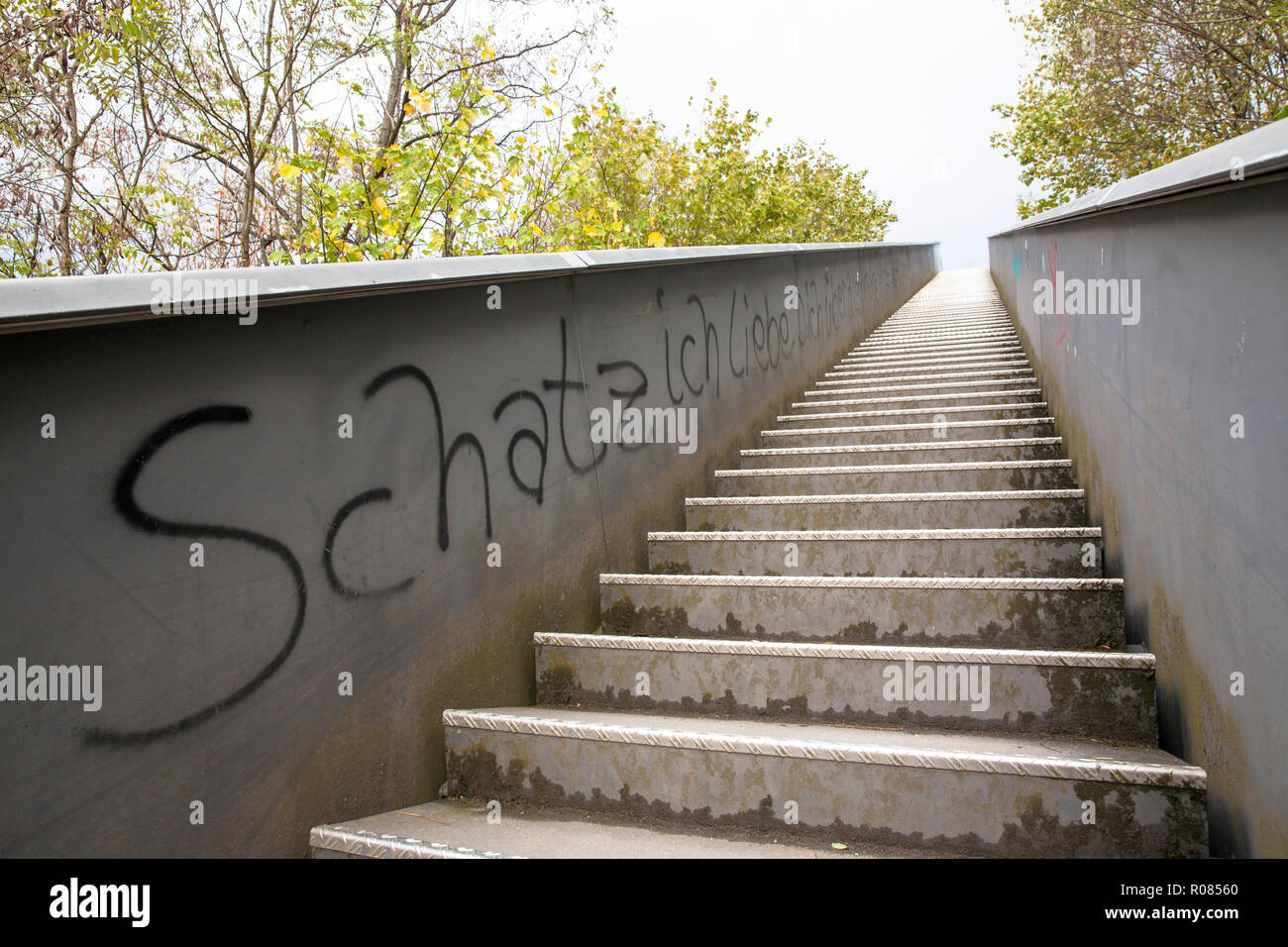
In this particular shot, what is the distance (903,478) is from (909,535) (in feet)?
2.66

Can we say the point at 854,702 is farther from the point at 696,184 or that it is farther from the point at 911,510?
the point at 696,184

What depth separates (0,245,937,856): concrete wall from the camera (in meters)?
1.58

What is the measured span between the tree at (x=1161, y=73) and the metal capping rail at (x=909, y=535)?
9.07 m

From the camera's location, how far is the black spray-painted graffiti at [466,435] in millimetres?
1768

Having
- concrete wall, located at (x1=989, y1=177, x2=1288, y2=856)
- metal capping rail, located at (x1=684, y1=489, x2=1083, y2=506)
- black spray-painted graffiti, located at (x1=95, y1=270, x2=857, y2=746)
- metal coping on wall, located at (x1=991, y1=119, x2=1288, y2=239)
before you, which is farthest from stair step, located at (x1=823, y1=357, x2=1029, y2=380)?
metal coping on wall, located at (x1=991, y1=119, x2=1288, y2=239)

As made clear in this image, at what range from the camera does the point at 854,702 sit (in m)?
2.68

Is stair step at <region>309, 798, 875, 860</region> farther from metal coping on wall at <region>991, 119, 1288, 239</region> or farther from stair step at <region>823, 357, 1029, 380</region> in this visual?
stair step at <region>823, 357, 1029, 380</region>

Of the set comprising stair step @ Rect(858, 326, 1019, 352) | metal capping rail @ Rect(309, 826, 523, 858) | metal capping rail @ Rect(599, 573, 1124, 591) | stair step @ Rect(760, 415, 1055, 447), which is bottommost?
metal capping rail @ Rect(309, 826, 523, 858)

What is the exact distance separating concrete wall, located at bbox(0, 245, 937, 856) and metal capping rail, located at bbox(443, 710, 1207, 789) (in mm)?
284

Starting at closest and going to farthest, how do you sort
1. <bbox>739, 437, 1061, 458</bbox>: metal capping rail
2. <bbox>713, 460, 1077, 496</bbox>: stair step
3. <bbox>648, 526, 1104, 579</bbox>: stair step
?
<bbox>648, 526, 1104, 579</bbox>: stair step
<bbox>713, 460, 1077, 496</bbox>: stair step
<bbox>739, 437, 1061, 458</bbox>: metal capping rail

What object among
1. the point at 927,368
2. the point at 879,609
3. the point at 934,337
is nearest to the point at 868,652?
the point at 879,609

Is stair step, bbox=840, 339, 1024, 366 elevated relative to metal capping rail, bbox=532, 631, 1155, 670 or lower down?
elevated
